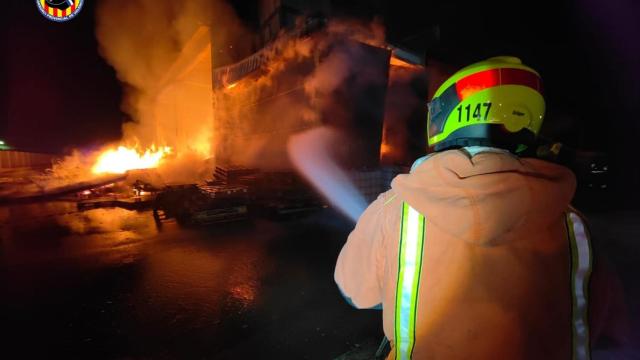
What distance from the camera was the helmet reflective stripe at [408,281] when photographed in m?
1.00

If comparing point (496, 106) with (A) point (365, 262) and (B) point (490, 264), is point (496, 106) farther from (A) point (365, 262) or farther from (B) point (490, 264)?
(A) point (365, 262)

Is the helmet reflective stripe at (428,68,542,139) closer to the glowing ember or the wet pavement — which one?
the wet pavement

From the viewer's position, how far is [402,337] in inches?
40.1

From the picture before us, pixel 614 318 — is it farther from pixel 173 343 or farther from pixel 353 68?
pixel 353 68

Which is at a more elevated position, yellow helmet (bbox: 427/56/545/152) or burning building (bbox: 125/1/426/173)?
burning building (bbox: 125/1/426/173)

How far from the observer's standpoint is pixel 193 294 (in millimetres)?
3947

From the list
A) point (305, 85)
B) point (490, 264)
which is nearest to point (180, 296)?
point (490, 264)

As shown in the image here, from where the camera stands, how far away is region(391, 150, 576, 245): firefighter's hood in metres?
0.89

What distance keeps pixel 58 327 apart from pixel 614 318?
196 inches

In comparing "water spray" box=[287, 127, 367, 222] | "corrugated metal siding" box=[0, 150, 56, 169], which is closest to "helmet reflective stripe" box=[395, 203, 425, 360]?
"water spray" box=[287, 127, 367, 222]

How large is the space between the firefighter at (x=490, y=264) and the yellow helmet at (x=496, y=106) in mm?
235

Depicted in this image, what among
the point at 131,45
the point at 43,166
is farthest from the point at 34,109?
the point at 131,45

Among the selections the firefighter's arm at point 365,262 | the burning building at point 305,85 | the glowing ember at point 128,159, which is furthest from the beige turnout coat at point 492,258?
the glowing ember at point 128,159

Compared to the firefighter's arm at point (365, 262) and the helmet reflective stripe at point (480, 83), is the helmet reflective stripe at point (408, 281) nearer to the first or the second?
the firefighter's arm at point (365, 262)
